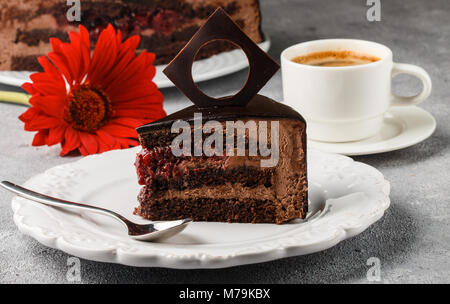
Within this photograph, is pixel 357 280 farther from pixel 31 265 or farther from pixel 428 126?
pixel 428 126

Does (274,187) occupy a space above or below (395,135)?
above

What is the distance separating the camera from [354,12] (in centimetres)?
426

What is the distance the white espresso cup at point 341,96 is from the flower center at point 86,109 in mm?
673

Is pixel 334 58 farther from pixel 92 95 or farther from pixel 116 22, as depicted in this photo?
pixel 116 22

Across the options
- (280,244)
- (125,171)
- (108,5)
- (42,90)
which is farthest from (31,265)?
(108,5)

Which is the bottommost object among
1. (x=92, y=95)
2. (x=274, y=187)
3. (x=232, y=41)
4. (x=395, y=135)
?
(x=395, y=135)

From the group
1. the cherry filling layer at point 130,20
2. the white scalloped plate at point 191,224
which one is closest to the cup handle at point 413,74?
the white scalloped plate at point 191,224

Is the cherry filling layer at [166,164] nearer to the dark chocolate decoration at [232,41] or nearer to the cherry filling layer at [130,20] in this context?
the dark chocolate decoration at [232,41]

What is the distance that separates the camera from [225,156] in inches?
70.8

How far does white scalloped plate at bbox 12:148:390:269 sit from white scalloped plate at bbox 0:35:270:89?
2.68 ft

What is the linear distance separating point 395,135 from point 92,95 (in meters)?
1.10

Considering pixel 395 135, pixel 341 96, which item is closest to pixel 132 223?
pixel 341 96

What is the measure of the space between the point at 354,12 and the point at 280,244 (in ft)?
10.2

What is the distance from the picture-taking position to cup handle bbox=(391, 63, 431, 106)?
7.76ft
